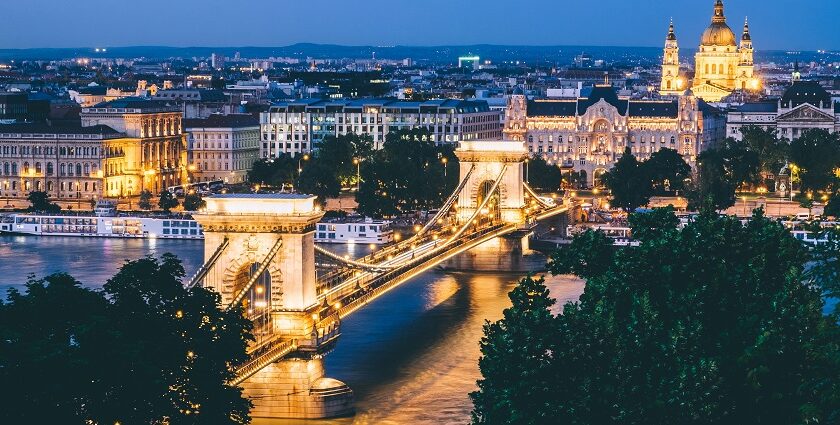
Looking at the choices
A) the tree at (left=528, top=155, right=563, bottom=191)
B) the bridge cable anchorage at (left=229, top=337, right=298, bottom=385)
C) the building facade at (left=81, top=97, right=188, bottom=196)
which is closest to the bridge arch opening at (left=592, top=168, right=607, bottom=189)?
the tree at (left=528, top=155, right=563, bottom=191)

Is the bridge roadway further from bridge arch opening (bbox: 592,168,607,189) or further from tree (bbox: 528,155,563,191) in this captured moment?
bridge arch opening (bbox: 592,168,607,189)

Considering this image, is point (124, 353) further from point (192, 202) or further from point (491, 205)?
point (192, 202)

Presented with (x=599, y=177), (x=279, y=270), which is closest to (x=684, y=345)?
(x=279, y=270)

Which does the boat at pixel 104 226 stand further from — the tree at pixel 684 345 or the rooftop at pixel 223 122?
the tree at pixel 684 345

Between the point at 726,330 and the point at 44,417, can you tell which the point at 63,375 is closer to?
the point at 44,417

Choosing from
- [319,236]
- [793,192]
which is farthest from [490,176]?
[793,192]

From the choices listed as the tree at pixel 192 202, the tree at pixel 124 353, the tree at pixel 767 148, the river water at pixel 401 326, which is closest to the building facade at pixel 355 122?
the tree at pixel 767 148
